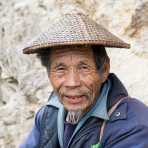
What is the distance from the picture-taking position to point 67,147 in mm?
3168

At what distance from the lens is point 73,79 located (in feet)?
9.77

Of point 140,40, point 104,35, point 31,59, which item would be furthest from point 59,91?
point 31,59

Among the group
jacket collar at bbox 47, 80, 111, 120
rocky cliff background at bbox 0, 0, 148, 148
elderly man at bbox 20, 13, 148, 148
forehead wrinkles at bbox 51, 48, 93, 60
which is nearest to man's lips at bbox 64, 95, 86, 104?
elderly man at bbox 20, 13, 148, 148

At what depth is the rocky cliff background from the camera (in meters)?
4.98

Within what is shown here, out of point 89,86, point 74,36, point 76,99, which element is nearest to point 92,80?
point 89,86

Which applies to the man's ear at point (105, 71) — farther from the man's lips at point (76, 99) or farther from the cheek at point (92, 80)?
the man's lips at point (76, 99)

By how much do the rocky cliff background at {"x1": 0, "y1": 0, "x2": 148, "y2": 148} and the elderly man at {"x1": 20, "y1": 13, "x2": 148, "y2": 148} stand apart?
1691 mm

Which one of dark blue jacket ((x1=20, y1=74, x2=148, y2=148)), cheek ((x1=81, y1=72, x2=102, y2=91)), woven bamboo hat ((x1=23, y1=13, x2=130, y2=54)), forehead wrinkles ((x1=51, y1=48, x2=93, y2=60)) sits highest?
woven bamboo hat ((x1=23, y1=13, x2=130, y2=54))

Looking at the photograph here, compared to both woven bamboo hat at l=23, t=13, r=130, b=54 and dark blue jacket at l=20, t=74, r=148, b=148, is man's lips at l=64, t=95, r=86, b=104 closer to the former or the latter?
dark blue jacket at l=20, t=74, r=148, b=148

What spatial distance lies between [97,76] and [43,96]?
230 cm

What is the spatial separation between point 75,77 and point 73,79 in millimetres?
18

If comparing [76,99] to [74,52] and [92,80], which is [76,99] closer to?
[92,80]

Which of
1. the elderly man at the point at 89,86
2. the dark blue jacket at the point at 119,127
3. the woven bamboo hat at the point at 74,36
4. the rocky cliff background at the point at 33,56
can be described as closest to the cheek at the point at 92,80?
the elderly man at the point at 89,86

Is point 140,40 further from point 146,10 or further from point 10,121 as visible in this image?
point 10,121
